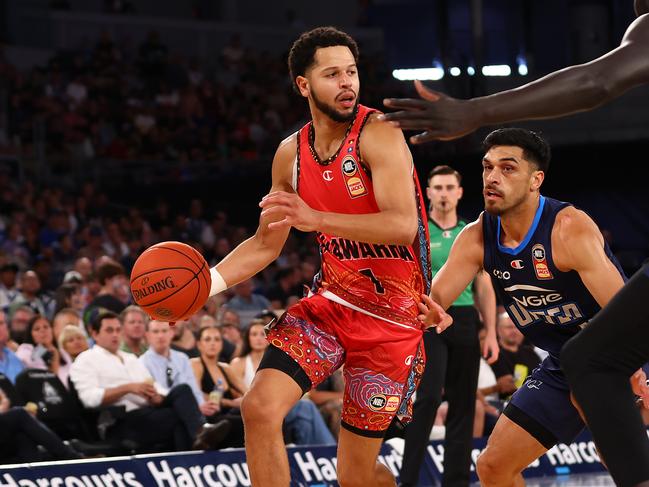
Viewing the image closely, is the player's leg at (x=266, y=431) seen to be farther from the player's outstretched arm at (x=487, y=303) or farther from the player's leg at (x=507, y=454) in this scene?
the player's outstretched arm at (x=487, y=303)

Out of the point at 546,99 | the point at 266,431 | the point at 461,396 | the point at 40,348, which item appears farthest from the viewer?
the point at 40,348

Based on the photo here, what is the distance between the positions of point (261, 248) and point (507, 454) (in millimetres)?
1472

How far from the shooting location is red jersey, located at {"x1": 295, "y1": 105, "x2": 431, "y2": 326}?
4883 mm

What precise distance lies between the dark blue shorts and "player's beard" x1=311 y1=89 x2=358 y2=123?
1470mm

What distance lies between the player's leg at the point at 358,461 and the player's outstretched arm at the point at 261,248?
88cm

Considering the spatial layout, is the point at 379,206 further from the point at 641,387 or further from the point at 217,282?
the point at 641,387

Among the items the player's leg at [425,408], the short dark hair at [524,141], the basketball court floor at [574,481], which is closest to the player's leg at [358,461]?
the short dark hair at [524,141]

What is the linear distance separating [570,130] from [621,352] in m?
14.6

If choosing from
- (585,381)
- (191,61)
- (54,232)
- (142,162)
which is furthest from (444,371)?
(191,61)

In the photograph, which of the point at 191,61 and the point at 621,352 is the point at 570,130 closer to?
the point at 191,61

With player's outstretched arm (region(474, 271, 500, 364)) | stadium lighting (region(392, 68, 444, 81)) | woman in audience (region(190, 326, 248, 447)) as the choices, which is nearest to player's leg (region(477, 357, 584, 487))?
player's outstretched arm (region(474, 271, 500, 364))

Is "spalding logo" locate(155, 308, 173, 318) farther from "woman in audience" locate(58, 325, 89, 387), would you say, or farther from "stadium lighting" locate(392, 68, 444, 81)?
"stadium lighting" locate(392, 68, 444, 81)

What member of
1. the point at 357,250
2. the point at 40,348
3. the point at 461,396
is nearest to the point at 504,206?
the point at 357,250

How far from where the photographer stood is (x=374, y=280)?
498cm
